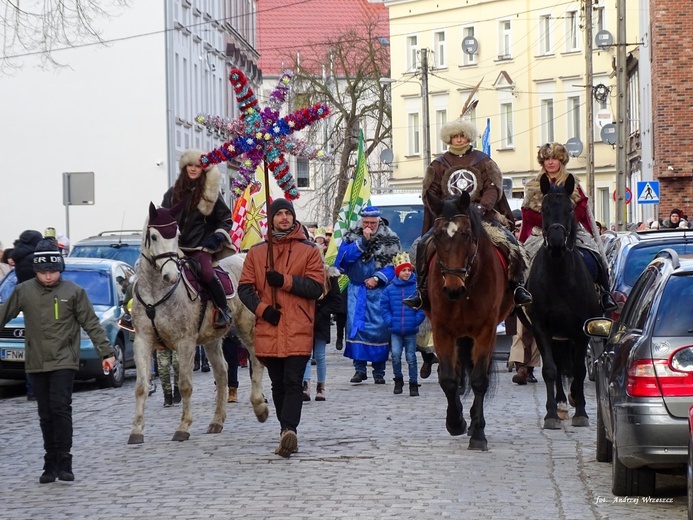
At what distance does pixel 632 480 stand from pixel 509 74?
66215 mm

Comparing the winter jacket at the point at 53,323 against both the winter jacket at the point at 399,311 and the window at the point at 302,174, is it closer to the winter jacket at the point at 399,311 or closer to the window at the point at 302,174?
the winter jacket at the point at 399,311

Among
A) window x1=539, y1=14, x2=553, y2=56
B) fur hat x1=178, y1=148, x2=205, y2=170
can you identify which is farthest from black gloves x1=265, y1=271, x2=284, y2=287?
window x1=539, y1=14, x2=553, y2=56

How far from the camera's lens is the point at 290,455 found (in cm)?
1218

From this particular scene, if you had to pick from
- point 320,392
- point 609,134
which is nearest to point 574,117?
point 609,134

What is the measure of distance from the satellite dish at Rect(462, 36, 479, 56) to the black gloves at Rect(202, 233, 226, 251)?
61219 millimetres

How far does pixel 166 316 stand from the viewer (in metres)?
13.9

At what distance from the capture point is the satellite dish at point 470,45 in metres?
74.5

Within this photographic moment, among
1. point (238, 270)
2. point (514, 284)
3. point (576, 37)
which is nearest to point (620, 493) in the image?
point (514, 284)

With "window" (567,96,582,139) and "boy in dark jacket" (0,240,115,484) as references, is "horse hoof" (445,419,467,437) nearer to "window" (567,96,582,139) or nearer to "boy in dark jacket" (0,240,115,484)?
"boy in dark jacket" (0,240,115,484)

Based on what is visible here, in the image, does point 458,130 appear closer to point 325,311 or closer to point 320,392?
point 325,311

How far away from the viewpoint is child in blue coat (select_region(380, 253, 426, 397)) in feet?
59.9

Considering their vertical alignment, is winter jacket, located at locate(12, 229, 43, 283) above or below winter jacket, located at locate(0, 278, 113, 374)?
above

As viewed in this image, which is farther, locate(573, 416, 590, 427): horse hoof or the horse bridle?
locate(573, 416, 590, 427): horse hoof

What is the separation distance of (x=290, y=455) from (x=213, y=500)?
7.20 ft
